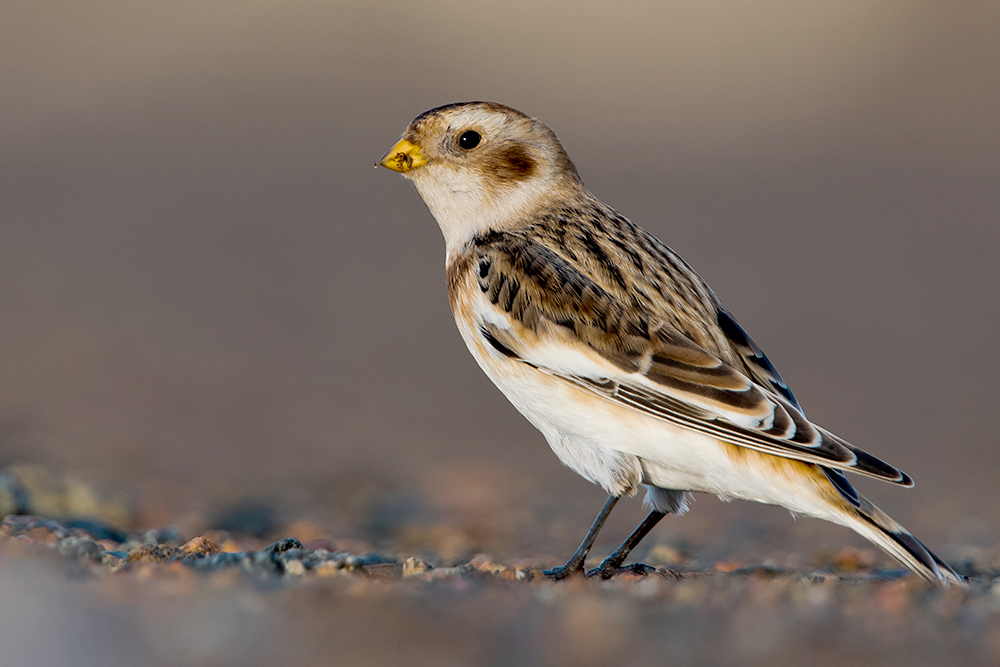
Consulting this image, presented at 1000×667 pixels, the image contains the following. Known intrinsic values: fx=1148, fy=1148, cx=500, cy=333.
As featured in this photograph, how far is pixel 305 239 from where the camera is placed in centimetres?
1239

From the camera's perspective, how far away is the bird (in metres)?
3.59

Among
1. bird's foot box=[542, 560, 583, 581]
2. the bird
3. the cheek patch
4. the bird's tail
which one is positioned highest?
the cheek patch

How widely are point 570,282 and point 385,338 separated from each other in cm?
560

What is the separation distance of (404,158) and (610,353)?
132cm

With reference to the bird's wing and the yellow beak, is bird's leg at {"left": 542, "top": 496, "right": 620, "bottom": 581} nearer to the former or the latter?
the bird's wing

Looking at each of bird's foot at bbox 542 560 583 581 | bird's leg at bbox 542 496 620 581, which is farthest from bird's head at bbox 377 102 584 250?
bird's foot at bbox 542 560 583 581

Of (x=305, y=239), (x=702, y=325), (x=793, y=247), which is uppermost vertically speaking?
(x=702, y=325)

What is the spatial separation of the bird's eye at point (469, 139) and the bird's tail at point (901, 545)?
2023mm

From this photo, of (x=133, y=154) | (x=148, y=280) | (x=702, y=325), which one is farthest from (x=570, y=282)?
(x=133, y=154)

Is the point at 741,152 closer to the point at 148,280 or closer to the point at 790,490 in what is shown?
the point at 148,280

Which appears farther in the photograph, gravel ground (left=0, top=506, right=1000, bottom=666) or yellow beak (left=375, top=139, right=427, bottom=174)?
yellow beak (left=375, top=139, right=427, bottom=174)

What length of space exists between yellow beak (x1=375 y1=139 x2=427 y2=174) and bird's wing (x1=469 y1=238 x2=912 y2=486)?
22.8 inches

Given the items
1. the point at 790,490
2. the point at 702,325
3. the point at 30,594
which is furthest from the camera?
the point at 702,325

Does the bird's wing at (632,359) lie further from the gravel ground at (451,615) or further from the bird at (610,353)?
the gravel ground at (451,615)
